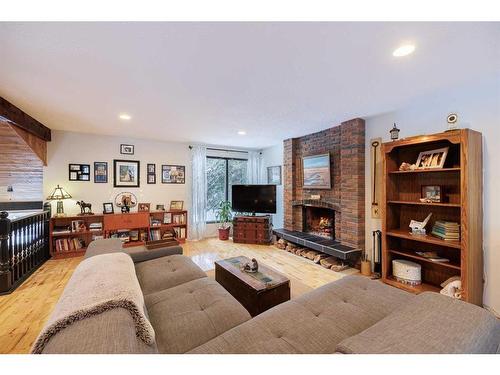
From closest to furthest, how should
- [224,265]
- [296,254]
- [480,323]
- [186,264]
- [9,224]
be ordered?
[480,323] → [186,264] → [224,265] → [9,224] → [296,254]

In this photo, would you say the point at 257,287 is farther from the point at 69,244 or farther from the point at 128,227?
the point at 69,244

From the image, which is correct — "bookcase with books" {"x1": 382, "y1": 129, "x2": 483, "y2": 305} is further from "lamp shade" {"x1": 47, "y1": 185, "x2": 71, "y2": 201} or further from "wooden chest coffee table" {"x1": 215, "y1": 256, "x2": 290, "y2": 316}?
"lamp shade" {"x1": 47, "y1": 185, "x2": 71, "y2": 201}

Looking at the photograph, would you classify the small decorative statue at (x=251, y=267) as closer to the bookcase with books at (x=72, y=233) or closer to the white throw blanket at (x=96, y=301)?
the white throw blanket at (x=96, y=301)

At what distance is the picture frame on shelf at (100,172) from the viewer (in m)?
4.27

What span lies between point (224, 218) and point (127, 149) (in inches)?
102

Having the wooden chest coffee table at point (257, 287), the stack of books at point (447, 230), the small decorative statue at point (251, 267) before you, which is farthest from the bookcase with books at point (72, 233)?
the stack of books at point (447, 230)

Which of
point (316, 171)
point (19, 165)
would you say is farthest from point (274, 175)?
point (19, 165)

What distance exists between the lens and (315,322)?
128 cm

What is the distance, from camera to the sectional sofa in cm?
82

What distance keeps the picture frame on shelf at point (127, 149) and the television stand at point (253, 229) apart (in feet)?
8.62
